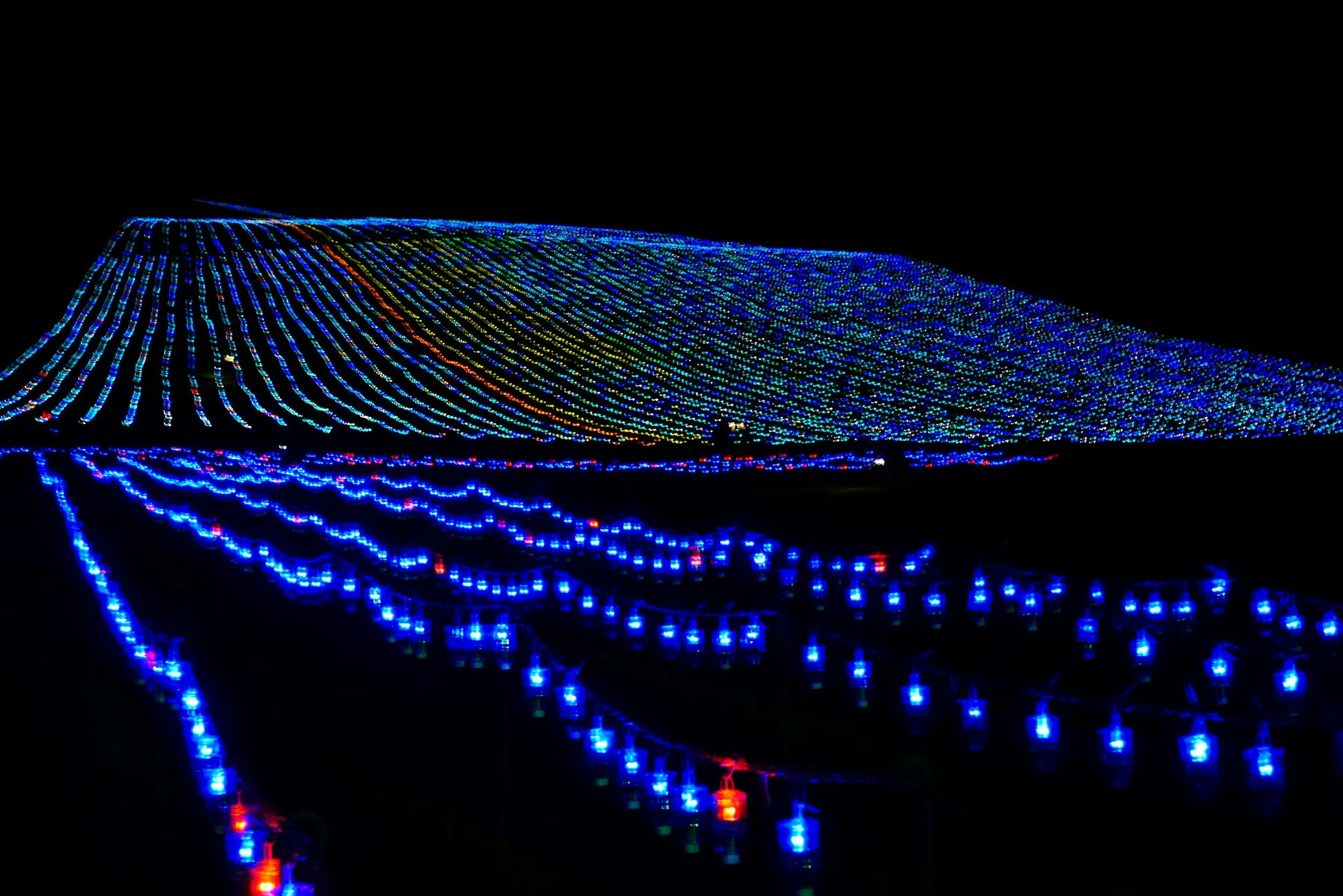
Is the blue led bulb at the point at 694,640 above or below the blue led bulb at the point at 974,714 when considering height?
above

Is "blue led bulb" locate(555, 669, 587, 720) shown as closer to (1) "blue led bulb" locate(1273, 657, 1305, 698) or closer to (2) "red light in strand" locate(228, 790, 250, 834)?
(2) "red light in strand" locate(228, 790, 250, 834)

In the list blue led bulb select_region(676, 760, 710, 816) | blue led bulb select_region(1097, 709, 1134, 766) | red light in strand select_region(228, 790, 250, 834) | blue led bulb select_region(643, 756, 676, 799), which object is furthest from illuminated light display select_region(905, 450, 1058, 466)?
red light in strand select_region(228, 790, 250, 834)

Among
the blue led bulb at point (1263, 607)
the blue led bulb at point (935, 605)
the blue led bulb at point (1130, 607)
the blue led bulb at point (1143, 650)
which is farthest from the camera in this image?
the blue led bulb at point (935, 605)

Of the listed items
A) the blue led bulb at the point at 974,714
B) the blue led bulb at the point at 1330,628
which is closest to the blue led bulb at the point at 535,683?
the blue led bulb at the point at 974,714

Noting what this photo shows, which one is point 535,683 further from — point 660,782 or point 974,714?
point 974,714

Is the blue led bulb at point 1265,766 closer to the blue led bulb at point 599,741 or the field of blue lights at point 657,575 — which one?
the field of blue lights at point 657,575

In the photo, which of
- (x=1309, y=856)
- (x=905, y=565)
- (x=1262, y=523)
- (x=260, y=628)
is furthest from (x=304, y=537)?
(x=1309, y=856)

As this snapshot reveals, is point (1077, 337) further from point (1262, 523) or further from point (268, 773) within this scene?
point (268, 773)

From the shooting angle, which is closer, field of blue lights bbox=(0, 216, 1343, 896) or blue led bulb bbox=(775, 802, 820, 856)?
blue led bulb bbox=(775, 802, 820, 856)

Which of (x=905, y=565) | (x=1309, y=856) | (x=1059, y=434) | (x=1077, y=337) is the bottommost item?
(x=1309, y=856)
